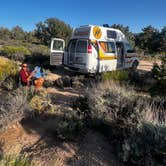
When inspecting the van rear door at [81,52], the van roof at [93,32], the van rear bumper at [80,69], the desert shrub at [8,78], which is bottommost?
the desert shrub at [8,78]

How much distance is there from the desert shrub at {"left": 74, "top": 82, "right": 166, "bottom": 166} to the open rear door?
19.8 ft

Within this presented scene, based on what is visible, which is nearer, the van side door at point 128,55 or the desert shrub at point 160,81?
the desert shrub at point 160,81

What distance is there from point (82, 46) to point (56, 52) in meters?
1.72

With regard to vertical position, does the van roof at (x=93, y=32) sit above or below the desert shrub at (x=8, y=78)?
above

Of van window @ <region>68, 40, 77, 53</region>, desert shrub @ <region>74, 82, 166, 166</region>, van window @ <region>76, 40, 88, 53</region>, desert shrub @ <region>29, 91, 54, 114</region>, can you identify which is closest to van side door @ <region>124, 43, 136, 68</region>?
van window @ <region>76, 40, 88, 53</region>

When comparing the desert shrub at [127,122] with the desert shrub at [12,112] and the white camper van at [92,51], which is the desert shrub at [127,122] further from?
the white camper van at [92,51]

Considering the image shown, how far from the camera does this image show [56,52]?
1098 centimetres

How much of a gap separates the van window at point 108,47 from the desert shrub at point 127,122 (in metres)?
5.29

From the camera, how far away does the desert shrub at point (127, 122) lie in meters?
3.35

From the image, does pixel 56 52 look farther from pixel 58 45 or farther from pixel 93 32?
pixel 93 32

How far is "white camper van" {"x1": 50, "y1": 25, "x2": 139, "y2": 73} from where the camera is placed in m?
9.80

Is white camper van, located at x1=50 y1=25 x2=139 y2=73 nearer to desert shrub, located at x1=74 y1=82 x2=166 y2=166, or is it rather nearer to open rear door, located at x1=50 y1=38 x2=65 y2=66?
open rear door, located at x1=50 y1=38 x2=65 y2=66

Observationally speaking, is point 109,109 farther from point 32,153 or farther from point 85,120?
point 32,153

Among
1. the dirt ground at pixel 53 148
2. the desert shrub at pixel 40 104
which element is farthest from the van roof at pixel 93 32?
the dirt ground at pixel 53 148
